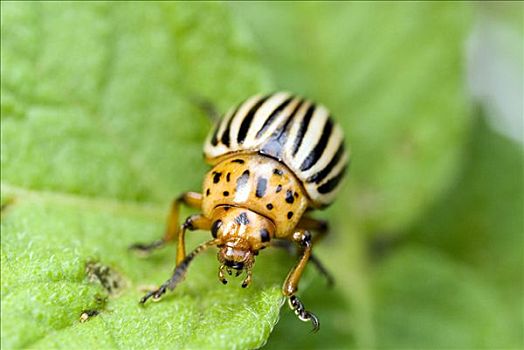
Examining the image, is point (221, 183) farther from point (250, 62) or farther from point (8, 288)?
point (8, 288)

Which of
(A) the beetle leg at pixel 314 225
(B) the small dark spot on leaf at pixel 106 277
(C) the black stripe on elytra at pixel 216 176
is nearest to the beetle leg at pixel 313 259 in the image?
(A) the beetle leg at pixel 314 225

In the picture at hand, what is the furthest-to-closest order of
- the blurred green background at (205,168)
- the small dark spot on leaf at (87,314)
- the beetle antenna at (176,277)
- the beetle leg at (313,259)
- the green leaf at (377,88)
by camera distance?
the green leaf at (377,88) → the beetle leg at (313,259) → the beetle antenna at (176,277) → the blurred green background at (205,168) → the small dark spot on leaf at (87,314)

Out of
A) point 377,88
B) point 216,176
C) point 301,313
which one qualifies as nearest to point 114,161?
point 216,176

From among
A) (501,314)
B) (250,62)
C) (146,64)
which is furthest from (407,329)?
(146,64)

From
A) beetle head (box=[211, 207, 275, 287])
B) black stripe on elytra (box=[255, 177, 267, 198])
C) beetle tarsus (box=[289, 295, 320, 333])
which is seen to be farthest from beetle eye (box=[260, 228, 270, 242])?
beetle tarsus (box=[289, 295, 320, 333])

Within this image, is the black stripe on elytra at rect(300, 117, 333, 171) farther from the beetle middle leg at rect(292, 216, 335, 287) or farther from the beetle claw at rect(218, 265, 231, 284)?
the beetle claw at rect(218, 265, 231, 284)

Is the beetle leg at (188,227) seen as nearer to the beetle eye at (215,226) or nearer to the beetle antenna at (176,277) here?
the beetle antenna at (176,277)

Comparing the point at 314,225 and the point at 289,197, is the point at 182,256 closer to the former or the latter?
the point at 289,197
